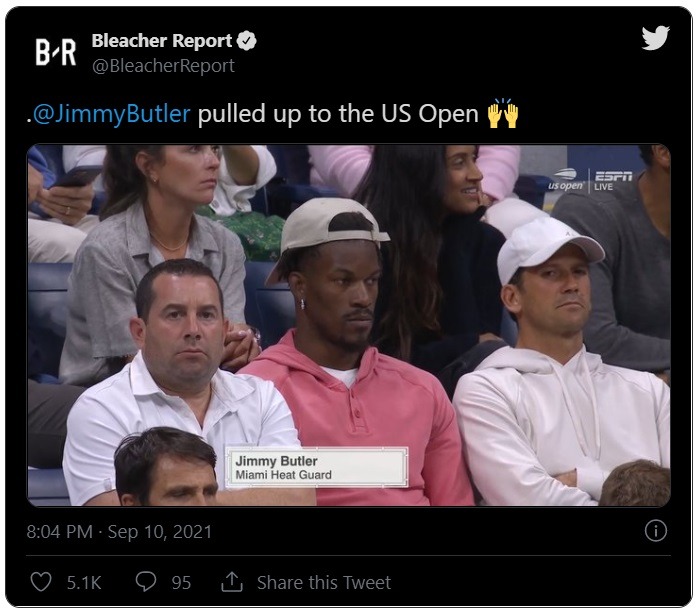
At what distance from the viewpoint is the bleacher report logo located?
410cm

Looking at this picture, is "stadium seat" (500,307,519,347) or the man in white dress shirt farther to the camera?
"stadium seat" (500,307,519,347)

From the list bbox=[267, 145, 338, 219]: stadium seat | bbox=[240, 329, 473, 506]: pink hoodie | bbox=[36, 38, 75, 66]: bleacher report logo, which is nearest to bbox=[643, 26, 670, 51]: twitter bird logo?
bbox=[267, 145, 338, 219]: stadium seat

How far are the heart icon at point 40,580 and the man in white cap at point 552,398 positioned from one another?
1106 millimetres

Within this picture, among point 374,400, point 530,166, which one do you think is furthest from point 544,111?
point 374,400

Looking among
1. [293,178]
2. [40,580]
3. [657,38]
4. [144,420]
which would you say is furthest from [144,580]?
[657,38]

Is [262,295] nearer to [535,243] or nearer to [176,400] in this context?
[176,400]

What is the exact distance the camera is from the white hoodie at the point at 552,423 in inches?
163

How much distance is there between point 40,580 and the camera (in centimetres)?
412

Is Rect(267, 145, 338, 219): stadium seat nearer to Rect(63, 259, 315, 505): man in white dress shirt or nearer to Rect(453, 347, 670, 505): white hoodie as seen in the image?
Rect(63, 259, 315, 505): man in white dress shirt

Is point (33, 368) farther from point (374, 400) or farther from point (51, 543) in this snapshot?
point (374, 400)

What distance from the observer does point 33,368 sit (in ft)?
13.5

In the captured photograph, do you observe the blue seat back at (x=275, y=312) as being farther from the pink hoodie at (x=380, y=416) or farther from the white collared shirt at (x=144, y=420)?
the white collared shirt at (x=144, y=420)

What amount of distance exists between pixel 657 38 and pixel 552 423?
1.01 m

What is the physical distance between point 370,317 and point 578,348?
546 millimetres
